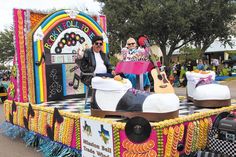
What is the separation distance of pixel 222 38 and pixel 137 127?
70.5 ft

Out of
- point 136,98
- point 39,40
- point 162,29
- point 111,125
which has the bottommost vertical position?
point 111,125

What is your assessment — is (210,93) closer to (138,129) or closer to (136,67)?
(136,67)

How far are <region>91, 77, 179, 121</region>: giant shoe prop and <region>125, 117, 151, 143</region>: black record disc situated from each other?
286mm

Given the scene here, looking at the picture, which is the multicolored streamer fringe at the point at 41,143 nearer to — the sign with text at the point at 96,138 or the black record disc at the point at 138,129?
the sign with text at the point at 96,138

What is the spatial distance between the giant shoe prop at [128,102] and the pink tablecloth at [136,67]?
12.5 inches

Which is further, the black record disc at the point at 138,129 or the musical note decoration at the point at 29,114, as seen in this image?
the musical note decoration at the point at 29,114

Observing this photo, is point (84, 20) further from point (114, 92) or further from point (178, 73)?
point (178, 73)

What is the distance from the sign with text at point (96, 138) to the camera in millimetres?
3219

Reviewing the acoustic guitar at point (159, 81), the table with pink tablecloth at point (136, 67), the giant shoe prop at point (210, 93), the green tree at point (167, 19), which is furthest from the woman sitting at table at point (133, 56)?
the green tree at point (167, 19)

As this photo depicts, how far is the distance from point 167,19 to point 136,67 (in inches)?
621

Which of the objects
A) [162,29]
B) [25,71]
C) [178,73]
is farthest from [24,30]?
[162,29]

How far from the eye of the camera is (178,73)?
51.6ft

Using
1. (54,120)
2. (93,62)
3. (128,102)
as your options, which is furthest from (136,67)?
(54,120)

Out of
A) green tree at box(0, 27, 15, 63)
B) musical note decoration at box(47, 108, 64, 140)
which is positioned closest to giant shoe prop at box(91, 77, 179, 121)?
musical note decoration at box(47, 108, 64, 140)
